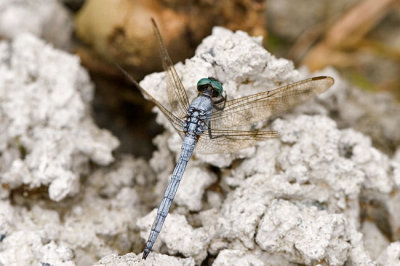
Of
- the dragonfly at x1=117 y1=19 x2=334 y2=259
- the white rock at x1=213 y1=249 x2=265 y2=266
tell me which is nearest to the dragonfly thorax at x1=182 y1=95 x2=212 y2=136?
the dragonfly at x1=117 y1=19 x2=334 y2=259

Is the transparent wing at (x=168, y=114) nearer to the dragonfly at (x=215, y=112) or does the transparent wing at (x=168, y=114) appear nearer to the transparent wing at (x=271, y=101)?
the dragonfly at (x=215, y=112)

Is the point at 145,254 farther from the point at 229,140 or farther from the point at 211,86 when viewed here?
the point at 211,86

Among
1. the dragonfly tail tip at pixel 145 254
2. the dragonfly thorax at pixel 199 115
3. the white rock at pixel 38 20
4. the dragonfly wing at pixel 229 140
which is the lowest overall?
the dragonfly tail tip at pixel 145 254

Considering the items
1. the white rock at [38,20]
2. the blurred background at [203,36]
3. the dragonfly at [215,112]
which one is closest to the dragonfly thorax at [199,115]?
the dragonfly at [215,112]

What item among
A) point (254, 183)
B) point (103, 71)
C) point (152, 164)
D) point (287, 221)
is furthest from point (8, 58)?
point (287, 221)

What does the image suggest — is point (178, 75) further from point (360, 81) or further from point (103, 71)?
point (360, 81)

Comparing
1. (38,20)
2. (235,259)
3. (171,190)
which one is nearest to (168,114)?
(171,190)
